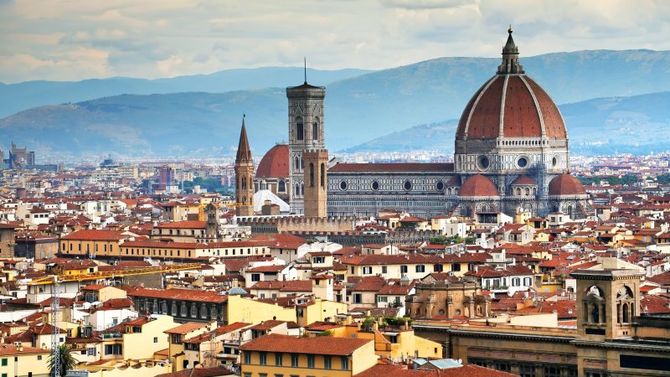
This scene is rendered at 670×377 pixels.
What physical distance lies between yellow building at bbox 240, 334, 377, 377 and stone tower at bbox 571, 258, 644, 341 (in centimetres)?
476

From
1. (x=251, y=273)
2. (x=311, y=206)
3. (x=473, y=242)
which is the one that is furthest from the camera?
(x=311, y=206)

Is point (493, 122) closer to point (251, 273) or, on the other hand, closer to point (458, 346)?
point (251, 273)

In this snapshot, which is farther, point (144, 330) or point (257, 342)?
point (144, 330)

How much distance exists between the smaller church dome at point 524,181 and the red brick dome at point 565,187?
6.12ft

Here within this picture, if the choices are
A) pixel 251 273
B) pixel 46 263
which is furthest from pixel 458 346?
pixel 46 263

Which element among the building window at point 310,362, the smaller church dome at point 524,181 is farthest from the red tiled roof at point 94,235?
the building window at point 310,362

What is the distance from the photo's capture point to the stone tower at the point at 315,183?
488 ft

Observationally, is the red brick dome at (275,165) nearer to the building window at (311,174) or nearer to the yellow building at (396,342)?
the building window at (311,174)

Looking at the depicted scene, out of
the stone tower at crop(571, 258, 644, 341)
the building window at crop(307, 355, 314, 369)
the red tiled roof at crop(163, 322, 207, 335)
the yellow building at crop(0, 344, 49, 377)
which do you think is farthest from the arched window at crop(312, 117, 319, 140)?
the building window at crop(307, 355, 314, 369)

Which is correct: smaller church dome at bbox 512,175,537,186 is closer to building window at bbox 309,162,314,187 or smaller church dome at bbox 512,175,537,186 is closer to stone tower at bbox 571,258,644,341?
building window at bbox 309,162,314,187

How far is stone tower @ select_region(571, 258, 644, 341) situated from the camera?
4681 cm

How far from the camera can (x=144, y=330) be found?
57719 mm

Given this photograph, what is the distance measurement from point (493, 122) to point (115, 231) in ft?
177

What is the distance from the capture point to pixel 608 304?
46781mm
